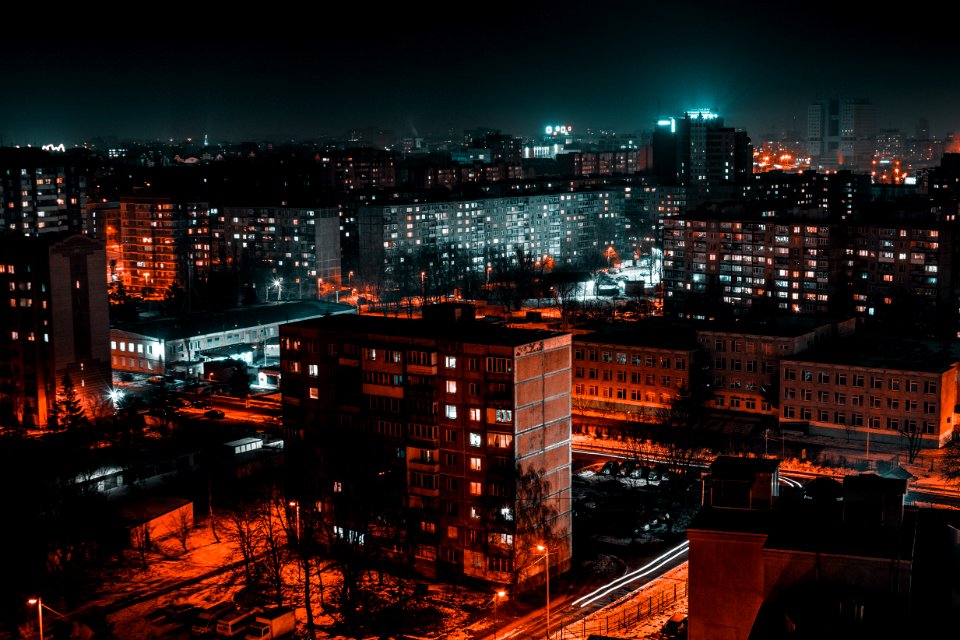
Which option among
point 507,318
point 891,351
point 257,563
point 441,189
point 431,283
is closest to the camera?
point 257,563

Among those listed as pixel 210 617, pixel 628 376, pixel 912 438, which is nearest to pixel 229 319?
pixel 628 376

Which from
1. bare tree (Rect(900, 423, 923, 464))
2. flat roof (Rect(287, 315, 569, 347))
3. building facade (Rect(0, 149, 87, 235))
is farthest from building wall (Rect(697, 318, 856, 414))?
building facade (Rect(0, 149, 87, 235))

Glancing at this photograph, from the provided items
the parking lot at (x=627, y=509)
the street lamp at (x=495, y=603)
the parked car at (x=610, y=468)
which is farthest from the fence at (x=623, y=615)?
the parked car at (x=610, y=468)

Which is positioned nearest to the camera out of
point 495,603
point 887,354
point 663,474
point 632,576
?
point 495,603

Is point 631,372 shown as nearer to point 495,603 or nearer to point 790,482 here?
point 790,482

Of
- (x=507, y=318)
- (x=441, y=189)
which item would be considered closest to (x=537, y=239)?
(x=441, y=189)

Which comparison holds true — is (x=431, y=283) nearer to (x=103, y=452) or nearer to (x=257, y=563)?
(x=103, y=452)
